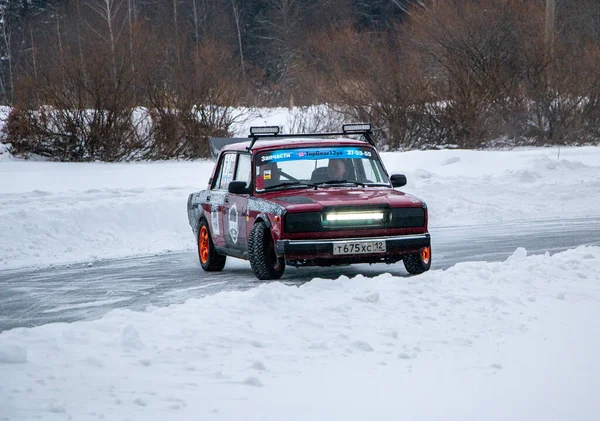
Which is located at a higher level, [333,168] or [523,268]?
[333,168]

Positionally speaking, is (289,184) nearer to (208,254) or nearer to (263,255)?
Result: (263,255)

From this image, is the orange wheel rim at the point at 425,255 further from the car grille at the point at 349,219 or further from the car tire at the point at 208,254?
the car tire at the point at 208,254

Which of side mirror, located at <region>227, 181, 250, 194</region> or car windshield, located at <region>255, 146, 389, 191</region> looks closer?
side mirror, located at <region>227, 181, 250, 194</region>

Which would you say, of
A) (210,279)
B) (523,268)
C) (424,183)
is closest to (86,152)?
(424,183)

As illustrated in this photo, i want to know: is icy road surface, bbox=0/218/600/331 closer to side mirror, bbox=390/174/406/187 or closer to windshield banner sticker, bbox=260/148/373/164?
side mirror, bbox=390/174/406/187

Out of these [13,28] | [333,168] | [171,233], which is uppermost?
[13,28]

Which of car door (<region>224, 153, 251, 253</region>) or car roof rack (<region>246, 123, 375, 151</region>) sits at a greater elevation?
car roof rack (<region>246, 123, 375, 151</region>)

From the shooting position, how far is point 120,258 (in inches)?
573

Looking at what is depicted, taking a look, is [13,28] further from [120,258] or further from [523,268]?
[523,268]

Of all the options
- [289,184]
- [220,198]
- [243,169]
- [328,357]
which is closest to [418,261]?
[289,184]

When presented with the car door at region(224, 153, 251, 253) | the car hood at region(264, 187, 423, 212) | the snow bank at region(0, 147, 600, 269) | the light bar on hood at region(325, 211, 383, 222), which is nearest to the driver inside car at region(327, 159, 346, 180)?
the car hood at region(264, 187, 423, 212)

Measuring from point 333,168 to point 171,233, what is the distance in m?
6.15

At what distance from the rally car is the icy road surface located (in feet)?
1.49

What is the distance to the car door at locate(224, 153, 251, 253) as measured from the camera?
11.7 m
